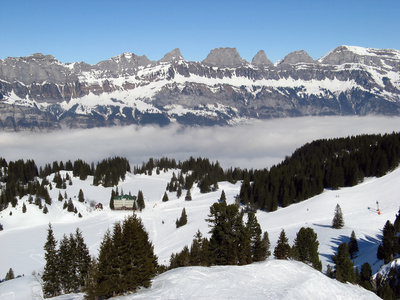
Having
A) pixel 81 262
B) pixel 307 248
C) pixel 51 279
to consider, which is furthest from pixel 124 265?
pixel 307 248

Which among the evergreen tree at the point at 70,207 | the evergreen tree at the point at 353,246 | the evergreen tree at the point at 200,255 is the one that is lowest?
the evergreen tree at the point at 70,207

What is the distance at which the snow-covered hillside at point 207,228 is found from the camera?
40062 mm

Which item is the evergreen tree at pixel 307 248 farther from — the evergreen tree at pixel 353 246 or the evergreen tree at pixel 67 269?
the evergreen tree at pixel 67 269

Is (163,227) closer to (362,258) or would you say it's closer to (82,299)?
(362,258)

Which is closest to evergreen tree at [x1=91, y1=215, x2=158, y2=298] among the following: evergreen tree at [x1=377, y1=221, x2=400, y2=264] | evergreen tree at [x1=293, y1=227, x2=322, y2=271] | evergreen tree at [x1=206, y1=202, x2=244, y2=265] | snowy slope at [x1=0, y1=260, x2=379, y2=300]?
snowy slope at [x1=0, y1=260, x2=379, y2=300]

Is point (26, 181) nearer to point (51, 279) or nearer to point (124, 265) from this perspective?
point (51, 279)

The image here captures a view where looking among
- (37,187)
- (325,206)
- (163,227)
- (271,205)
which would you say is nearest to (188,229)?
(163,227)

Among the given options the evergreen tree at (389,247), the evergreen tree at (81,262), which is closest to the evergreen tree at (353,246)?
the evergreen tree at (389,247)

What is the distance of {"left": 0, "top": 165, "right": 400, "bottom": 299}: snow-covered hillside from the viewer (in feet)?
131

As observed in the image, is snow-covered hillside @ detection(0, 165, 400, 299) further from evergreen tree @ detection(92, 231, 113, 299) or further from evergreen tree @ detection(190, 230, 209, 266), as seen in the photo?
evergreen tree @ detection(190, 230, 209, 266)

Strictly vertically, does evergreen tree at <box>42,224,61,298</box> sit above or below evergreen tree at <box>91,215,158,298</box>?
below

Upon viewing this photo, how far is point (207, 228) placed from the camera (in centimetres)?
11312

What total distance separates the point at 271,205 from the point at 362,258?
57475 mm

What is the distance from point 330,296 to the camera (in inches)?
1549
